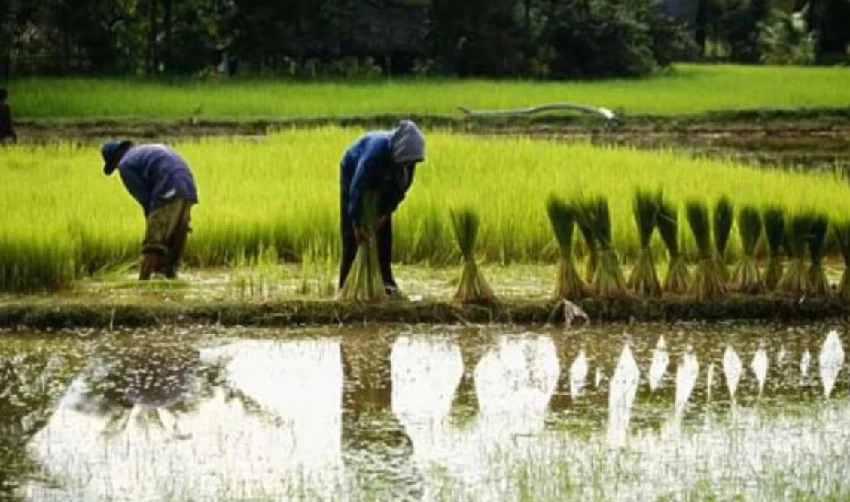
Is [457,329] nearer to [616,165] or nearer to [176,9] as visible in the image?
[616,165]

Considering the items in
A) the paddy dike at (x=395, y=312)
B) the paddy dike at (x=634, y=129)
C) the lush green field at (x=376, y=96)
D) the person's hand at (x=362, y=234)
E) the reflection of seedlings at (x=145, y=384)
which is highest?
the person's hand at (x=362, y=234)

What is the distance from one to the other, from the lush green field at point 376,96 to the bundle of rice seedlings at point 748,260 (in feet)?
31.9

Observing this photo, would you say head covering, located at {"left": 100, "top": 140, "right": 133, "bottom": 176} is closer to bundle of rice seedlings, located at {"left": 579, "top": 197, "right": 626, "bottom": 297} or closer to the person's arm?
the person's arm

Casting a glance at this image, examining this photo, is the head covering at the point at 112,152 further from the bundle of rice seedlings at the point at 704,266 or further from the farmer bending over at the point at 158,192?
Answer: the bundle of rice seedlings at the point at 704,266

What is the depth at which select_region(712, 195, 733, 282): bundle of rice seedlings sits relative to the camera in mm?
7406

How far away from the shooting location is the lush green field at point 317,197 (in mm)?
8258

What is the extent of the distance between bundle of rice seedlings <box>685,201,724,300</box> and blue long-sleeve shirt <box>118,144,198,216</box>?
2.12 m

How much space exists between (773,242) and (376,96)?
11758 mm

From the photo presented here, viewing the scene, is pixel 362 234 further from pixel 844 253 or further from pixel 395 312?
pixel 844 253

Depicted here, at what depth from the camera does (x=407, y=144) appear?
677 centimetres

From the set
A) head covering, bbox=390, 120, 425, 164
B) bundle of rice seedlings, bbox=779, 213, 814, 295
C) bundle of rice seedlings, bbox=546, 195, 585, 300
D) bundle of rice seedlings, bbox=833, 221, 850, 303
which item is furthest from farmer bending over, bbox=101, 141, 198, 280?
bundle of rice seedlings, bbox=833, 221, 850, 303

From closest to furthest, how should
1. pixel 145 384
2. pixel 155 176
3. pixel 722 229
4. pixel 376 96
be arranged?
pixel 145 384 → pixel 722 229 → pixel 155 176 → pixel 376 96

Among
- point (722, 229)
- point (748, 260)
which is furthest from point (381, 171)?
point (748, 260)

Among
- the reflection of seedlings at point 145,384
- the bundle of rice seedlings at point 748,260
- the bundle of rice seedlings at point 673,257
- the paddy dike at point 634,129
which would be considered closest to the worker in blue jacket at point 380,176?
the reflection of seedlings at point 145,384
